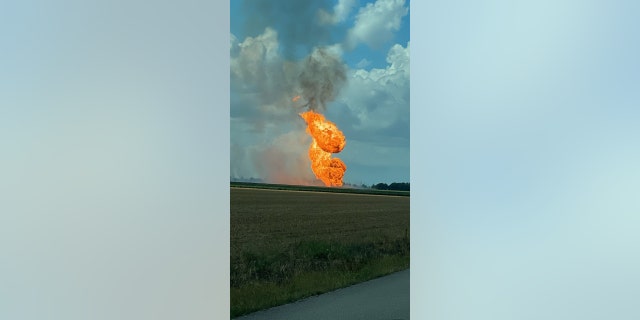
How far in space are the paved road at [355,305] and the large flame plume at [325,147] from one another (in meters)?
1.05

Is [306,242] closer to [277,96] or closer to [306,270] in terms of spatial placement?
[306,270]

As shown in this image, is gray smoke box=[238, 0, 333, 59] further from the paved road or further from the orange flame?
the paved road

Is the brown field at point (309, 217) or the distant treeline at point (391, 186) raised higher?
the distant treeline at point (391, 186)

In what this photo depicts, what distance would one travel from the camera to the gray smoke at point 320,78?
20.3ft

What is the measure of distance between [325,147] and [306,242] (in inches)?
40.2
